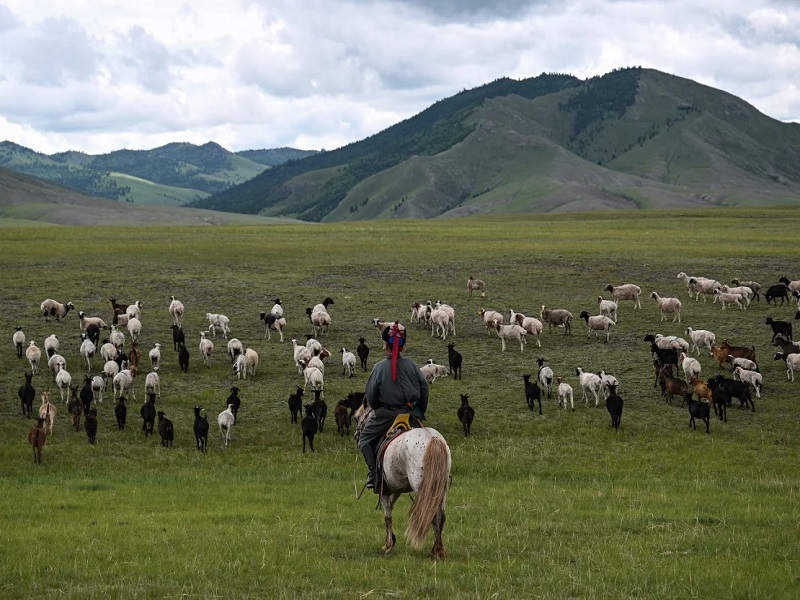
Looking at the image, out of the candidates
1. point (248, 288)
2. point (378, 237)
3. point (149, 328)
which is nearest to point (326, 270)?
point (248, 288)

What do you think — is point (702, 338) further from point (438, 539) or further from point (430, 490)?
point (430, 490)

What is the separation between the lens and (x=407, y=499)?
1642cm

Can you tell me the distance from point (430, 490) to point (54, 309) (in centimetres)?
3060

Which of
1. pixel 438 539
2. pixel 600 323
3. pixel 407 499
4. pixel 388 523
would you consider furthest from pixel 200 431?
pixel 600 323

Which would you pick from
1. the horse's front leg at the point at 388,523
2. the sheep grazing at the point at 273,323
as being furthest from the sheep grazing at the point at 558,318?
the horse's front leg at the point at 388,523

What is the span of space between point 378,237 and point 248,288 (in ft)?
137

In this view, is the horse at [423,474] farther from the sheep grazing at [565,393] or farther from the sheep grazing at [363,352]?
the sheep grazing at [363,352]

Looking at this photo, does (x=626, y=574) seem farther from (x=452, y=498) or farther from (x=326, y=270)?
(x=326, y=270)

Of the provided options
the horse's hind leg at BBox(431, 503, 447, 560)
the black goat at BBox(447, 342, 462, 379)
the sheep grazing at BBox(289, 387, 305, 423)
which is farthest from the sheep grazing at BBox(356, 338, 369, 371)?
the horse's hind leg at BBox(431, 503, 447, 560)

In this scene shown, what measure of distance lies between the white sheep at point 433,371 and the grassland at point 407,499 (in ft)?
1.04

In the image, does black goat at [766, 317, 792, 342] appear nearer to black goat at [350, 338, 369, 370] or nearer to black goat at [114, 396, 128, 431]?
black goat at [350, 338, 369, 370]

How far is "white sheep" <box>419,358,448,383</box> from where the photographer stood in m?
26.2

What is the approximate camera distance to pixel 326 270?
54594 mm

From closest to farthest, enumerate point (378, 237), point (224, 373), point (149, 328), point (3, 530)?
point (3, 530)
point (224, 373)
point (149, 328)
point (378, 237)
